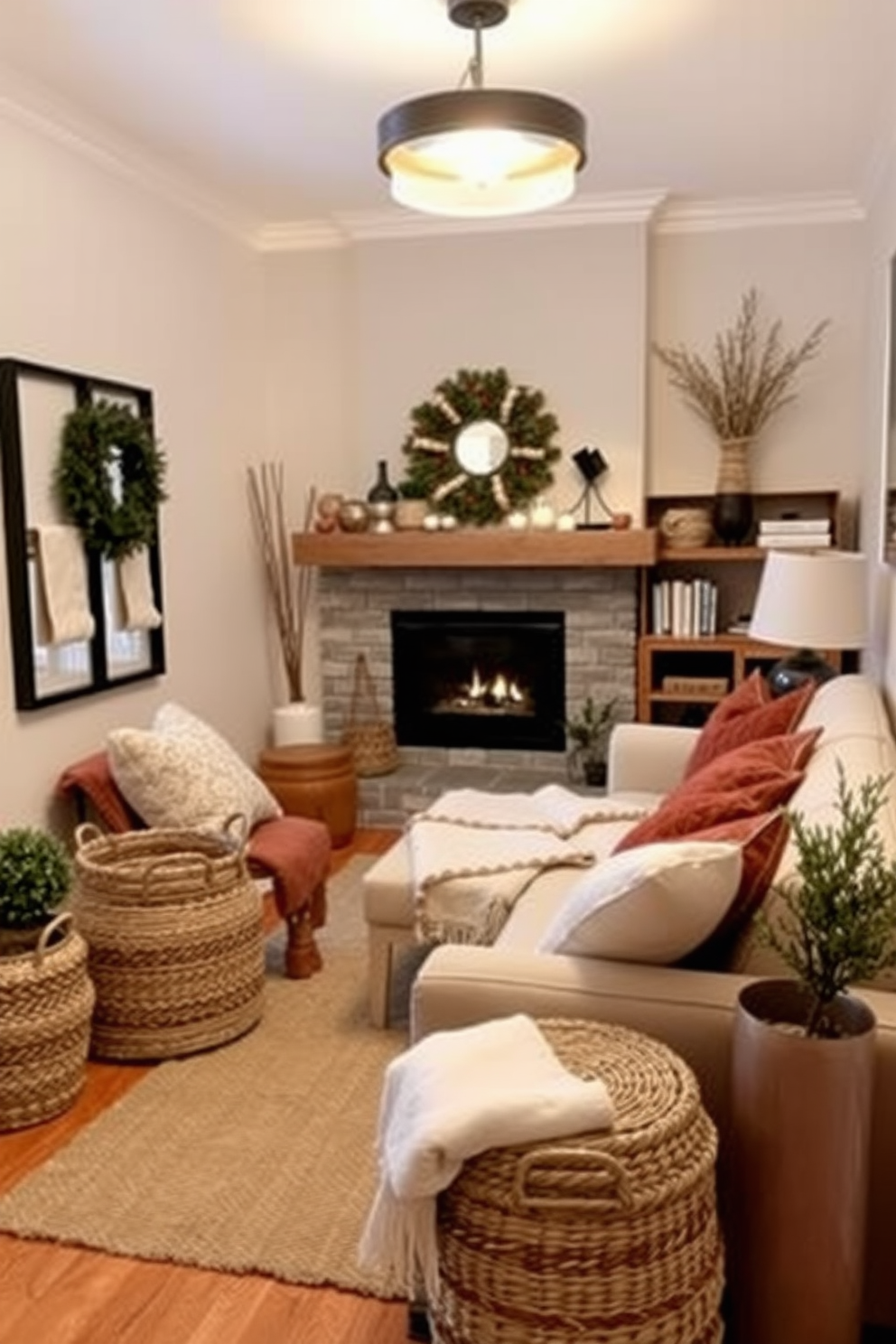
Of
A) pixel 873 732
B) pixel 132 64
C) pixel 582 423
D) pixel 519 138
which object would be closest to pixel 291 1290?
pixel 873 732

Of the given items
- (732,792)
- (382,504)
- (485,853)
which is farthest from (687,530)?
(732,792)

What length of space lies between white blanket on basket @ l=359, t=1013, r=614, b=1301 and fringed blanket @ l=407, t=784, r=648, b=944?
41.1 inches

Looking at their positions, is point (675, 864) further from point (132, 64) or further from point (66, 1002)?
point (132, 64)

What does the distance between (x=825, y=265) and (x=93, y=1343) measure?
4.58m

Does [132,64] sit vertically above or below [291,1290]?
above

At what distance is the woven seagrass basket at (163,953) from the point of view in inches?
109

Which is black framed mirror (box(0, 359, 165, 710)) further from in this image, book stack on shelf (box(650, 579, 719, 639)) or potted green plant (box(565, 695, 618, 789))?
book stack on shelf (box(650, 579, 719, 639))

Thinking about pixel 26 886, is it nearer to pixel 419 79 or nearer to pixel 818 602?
pixel 818 602

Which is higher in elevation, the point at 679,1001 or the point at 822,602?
the point at 822,602

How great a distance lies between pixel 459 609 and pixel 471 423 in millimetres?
832

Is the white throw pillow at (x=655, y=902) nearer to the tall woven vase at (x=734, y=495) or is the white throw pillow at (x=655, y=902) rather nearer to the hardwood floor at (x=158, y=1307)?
the hardwood floor at (x=158, y=1307)

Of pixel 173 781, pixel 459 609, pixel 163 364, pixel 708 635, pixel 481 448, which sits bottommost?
pixel 173 781

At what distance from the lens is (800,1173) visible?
156cm

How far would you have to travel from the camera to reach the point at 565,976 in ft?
6.09
